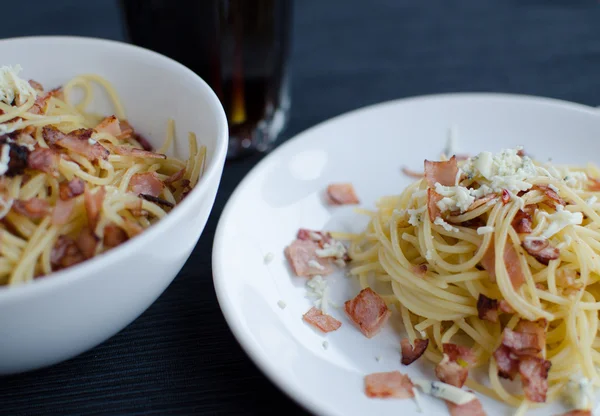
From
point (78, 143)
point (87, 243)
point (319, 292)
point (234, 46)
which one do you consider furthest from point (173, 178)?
point (234, 46)

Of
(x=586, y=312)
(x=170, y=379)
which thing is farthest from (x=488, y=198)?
(x=170, y=379)

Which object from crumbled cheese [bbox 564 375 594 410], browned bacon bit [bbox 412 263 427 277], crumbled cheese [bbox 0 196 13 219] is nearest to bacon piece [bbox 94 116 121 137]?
crumbled cheese [bbox 0 196 13 219]

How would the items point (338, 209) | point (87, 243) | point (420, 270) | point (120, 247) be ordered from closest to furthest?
point (120, 247), point (87, 243), point (420, 270), point (338, 209)

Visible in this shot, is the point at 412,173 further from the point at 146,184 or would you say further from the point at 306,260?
the point at 146,184

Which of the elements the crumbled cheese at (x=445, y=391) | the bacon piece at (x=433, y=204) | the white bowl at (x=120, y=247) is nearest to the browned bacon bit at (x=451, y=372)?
the crumbled cheese at (x=445, y=391)

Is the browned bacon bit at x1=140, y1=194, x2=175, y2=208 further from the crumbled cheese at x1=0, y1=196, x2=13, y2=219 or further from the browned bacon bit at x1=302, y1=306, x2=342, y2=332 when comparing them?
the browned bacon bit at x1=302, y1=306, x2=342, y2=332

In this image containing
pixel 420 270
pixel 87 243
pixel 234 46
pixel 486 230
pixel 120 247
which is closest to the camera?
pixel 120 247

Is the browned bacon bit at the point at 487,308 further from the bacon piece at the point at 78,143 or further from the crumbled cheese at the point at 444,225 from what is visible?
the bacon piece at the point at 78,143

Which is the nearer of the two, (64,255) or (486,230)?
(64,255)
